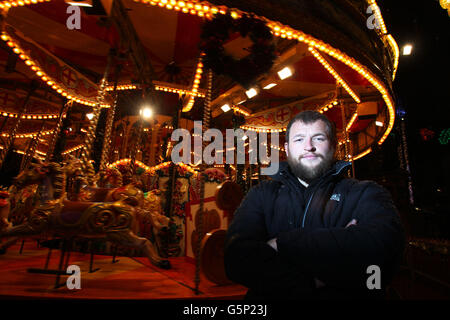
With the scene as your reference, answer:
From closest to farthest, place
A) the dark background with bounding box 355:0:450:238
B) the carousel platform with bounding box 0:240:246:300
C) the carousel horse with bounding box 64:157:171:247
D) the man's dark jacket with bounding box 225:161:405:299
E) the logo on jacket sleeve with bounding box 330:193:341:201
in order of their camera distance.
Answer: the man's dark jacket with bounding box 225:161:405:299 < the logo on jacket sleeve with bounding box 330:193:341:201 < the carousel platform with bounding box 0:240:246:300 < the carousel horse with bounding box 64:157:171:247 < the dark background with bounding box 355:0:450:238

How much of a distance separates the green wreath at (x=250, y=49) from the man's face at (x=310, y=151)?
185 centimetres

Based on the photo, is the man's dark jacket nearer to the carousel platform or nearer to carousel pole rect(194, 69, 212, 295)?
carousel pole rect(194, 69, 212, 295)

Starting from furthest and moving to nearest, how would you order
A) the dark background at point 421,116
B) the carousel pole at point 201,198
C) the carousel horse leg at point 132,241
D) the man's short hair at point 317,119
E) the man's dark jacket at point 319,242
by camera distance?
1. the dark background at point 421,116
2. the carousel horse leg at point 132,241
3. the carousel pole at point 201,198
4. the man's short hair at point 317,119
5. the man's dark jacket at point 319,242

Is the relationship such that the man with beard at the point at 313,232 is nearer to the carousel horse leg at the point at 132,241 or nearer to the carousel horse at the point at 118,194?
the carousel horse leg at the point at 132,241

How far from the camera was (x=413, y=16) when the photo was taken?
8.85 m

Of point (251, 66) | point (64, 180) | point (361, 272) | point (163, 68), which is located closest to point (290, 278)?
point (361, 272)

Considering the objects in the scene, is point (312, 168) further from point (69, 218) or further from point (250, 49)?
point (69, 218)

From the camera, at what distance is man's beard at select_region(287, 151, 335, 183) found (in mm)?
1442

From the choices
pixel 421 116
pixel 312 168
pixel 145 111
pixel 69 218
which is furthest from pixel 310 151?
pixel 421 116

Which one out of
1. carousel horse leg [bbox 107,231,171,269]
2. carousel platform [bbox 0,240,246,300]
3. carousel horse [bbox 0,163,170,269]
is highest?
carousel horse [bbox 0,163,170,269]

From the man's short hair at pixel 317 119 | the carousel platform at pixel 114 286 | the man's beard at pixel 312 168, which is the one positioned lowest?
the carousel platform at pixel 114 286

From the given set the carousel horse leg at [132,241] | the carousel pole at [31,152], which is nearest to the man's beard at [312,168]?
the carousel horse leg at [132,241]

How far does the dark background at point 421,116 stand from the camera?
8.36 metres

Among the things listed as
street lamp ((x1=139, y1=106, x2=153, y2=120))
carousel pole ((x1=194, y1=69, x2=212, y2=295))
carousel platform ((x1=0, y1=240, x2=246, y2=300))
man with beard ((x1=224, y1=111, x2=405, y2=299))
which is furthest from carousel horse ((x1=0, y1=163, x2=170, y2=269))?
street lamp ((x1=139, y1=106, x2=153, y2=120))
